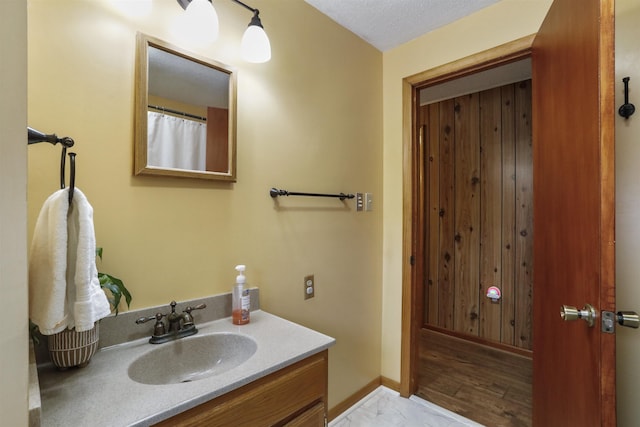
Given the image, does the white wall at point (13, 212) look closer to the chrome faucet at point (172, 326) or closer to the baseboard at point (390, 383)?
the chrome faucet at point (172, 326)

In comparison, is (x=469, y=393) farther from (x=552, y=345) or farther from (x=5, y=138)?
(x=5, y=138)

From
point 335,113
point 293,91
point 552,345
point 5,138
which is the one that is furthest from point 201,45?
point 552,345

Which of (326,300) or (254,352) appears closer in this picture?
(254,352)

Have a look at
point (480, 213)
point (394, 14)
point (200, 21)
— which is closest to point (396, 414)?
point (480, 213)

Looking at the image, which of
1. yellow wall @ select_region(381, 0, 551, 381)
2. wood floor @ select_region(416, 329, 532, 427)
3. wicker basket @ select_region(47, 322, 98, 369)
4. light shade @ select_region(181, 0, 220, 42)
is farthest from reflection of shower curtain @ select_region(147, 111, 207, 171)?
wood floor @ select_region(416, 329, 532, 427)

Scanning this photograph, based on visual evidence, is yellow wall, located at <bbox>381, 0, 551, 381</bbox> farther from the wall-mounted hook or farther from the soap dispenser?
the soap dispenser

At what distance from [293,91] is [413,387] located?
6.63 ft

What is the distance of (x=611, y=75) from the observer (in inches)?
34.5

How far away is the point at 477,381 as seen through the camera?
2234 mm

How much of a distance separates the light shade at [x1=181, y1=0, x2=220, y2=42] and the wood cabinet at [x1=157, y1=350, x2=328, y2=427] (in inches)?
46.9

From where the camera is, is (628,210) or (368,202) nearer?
(628,210)

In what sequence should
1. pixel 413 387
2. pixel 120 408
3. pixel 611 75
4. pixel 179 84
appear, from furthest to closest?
pixel 413 387
pixel 179 84
pixel 611 75
pixel 120 408

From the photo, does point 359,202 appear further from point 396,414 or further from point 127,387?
point 127,387

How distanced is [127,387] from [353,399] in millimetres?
1539
